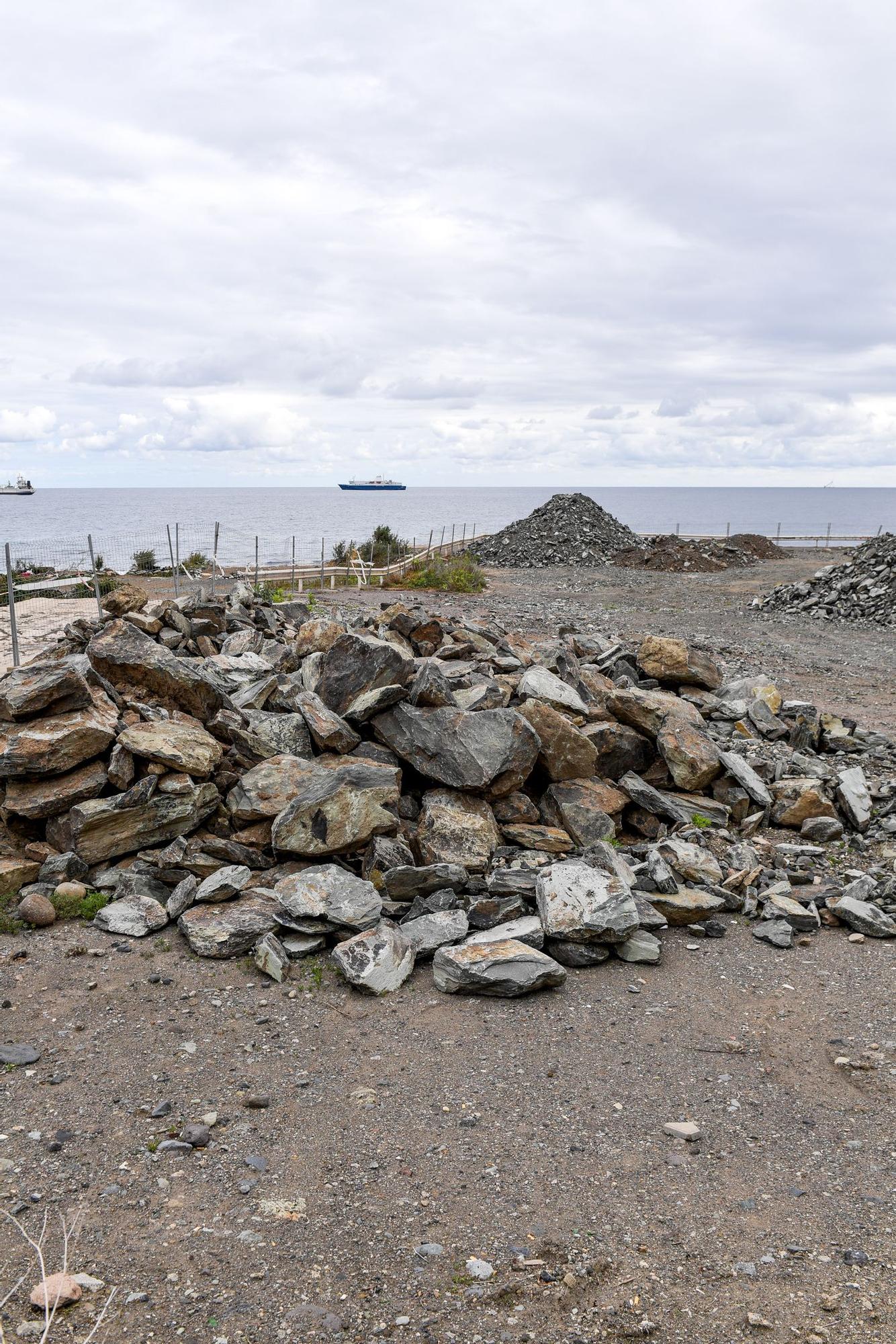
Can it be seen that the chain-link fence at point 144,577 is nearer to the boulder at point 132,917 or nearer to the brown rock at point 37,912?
the brown rock at point 37,912

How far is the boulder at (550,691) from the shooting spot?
10.2 meters

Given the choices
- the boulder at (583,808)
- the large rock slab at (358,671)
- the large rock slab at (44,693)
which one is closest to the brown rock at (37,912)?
the large rock slab at (44,693)

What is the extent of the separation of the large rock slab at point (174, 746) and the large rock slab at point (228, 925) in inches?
56.7

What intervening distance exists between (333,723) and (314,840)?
1678mm

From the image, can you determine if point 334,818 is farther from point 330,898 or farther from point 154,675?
point 154,675

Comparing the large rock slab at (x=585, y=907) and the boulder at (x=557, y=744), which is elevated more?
the boulder at (x=557, y=744)

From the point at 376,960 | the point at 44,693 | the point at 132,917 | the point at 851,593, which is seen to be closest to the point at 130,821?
the point at 132,917

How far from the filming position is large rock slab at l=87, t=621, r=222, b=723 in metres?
9.10

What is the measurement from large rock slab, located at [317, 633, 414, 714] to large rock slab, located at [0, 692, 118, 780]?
2.49m

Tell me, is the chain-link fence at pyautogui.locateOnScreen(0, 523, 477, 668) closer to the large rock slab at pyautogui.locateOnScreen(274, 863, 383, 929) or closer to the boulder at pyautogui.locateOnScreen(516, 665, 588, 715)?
the boulder at pyautogui.locateOnScreen(516, 665, 588, 715)

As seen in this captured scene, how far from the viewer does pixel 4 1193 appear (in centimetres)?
443

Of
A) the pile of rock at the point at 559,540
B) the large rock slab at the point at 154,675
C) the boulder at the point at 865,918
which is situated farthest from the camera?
the pile of rock at the point at 559,540

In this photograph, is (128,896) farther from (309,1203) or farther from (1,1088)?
(309,1203)

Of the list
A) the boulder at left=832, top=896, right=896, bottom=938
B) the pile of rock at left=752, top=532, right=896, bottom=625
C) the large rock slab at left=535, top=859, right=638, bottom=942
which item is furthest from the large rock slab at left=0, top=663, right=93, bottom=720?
the pile of rock at left=752, top=532, right=896, bottom=625
